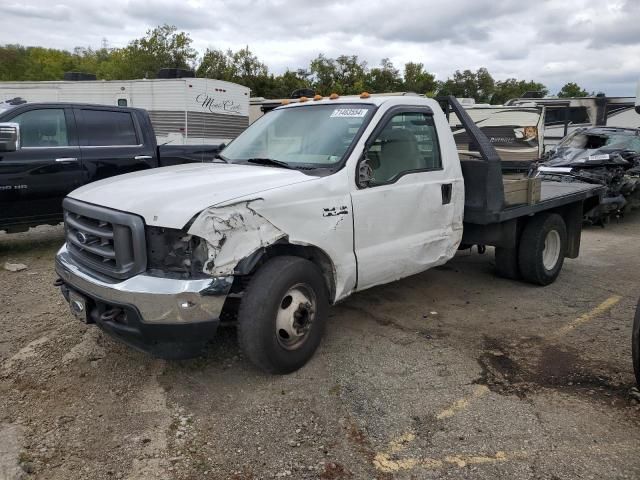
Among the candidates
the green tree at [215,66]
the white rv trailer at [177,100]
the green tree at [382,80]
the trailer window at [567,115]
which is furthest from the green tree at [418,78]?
the white rv trailer at [177,100]

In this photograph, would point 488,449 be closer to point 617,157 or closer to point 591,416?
point 591,416

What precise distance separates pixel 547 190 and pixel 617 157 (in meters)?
4.90

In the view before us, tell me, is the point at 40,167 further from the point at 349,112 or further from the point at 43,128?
the point at 349,112

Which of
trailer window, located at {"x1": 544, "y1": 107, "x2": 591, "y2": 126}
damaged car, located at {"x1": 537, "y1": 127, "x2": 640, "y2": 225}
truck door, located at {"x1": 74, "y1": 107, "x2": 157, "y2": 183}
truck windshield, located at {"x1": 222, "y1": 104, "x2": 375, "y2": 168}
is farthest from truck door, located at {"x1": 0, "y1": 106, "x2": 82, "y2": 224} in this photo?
trailer window, located at {"x1": 544, "y1": 107, "x2": 591, "y2": 126}

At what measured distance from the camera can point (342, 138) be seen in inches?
170

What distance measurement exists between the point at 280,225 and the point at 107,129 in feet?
16.8

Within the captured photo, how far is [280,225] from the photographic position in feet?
11.7

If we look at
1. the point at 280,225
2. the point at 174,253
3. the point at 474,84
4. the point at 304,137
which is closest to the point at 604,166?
the point at 304,137

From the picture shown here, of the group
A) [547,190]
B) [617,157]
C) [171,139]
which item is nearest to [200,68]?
[171,139]

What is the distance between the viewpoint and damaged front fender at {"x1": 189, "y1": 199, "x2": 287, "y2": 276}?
3.22 m

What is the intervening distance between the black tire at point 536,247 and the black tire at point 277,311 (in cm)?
307

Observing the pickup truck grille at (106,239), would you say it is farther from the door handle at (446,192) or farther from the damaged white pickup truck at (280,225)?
the door handle at (446,192)

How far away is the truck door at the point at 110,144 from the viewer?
7.37m

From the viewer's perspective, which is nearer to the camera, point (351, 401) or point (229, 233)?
point (229, 233)
